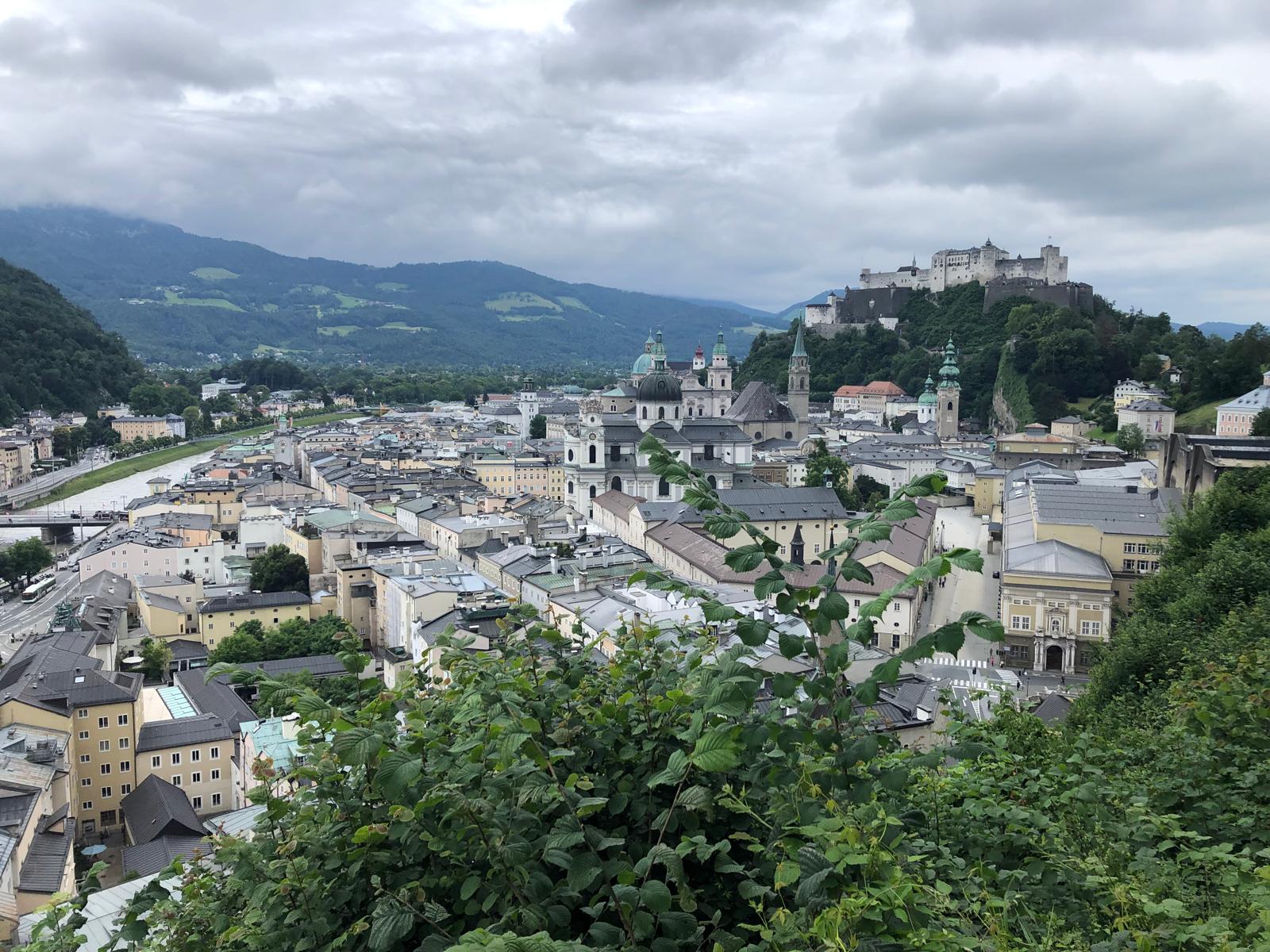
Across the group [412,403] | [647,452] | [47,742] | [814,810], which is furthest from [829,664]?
[412,403]

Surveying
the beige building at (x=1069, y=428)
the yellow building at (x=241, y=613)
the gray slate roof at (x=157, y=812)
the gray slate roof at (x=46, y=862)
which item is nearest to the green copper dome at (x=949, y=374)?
the beige building at (x=1069, y=428)

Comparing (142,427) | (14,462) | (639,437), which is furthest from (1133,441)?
(142,427)

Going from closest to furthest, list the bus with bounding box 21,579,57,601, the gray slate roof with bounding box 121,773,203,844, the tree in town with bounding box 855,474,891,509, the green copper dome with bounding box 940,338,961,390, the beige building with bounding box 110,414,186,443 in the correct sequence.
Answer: the gray slate roof with bounding box 121,773,203,844
the bus with bounding box 21,579,57,601
the tree in town with bounding box 855,474,891,509
the green copper dome with bounding box 940,338,961,390
the beige building with bounding box 110,414,186,443

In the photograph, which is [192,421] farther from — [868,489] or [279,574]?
[868,489]

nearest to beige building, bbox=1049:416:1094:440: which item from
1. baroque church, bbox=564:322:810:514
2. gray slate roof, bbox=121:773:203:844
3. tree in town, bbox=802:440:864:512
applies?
tree in town, bbox=802:440:864:512

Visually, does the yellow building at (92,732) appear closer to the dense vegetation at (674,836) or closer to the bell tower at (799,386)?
the dense vegetation at (674,836)

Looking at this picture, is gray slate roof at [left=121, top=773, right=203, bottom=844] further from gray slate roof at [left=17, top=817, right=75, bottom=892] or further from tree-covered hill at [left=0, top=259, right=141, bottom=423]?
tree-covered hill at [left=0, top=259, right=141, bottom=423]

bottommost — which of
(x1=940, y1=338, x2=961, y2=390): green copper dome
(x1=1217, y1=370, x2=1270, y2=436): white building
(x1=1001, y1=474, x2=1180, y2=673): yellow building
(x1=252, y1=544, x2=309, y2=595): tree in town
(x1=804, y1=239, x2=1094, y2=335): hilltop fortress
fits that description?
(x1=252, y1=544, x2=309, y2=595): tree in town
